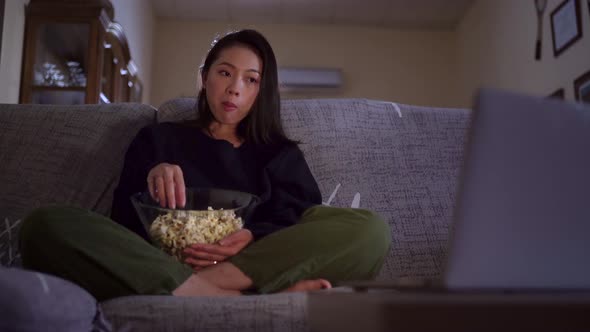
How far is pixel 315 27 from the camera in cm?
490

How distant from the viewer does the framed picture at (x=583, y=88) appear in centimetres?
268

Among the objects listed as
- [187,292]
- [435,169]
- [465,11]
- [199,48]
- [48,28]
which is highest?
[465,11]

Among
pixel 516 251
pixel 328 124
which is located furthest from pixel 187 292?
pixel 328 124

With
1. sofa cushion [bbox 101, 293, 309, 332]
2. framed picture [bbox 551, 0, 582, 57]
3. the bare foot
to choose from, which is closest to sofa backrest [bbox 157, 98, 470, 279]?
the bare foot

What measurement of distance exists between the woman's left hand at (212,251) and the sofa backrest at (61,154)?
452 millimetres

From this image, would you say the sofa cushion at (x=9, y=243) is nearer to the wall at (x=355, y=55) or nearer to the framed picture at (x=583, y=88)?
the framed picture at (x=583, y=88)

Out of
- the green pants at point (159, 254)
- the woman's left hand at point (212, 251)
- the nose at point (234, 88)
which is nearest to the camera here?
the green pants at point (159, 254)

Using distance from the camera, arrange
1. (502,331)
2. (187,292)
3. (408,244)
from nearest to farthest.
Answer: (502,331)
(187,292)
(408,244)

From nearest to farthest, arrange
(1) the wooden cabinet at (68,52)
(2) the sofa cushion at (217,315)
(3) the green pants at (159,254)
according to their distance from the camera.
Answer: (2) the sofa cushion at (217,315) < (3) the green pants at (159,254) < (1) the wooden cabinet at (68,52)

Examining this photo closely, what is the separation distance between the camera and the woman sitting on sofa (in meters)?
0.93

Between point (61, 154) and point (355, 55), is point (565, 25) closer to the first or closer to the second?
point (355, 55)

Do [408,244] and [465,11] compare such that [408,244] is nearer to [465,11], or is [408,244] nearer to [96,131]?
[96,131]

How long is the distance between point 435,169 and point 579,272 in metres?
1.16

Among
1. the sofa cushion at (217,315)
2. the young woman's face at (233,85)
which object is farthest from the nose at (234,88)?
the sofa cushion at (217,315)
